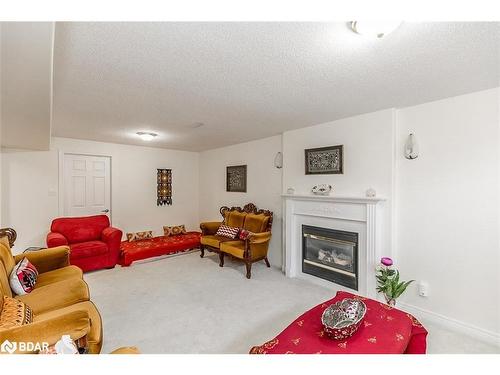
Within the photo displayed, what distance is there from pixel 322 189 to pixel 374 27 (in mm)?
2214

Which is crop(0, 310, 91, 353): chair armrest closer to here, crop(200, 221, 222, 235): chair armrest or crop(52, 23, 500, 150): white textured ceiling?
crop(52, 23, 500, 150): white textured ceiling

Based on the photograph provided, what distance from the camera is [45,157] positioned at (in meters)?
4.21

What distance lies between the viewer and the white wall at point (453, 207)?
2.15 metres

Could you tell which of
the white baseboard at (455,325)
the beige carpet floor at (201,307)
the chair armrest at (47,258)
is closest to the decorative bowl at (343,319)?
the beige carpet floor at (201,307)

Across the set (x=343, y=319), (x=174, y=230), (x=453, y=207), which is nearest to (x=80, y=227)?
(x=174, y=230)

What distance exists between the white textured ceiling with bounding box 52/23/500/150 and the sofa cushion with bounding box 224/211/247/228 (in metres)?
1.98

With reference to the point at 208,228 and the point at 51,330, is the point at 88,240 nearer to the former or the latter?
the point at 208,228

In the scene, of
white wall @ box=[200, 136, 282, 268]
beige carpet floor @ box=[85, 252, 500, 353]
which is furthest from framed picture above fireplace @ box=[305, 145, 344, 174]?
beige carpet floor @ box=[85, 252, 500, 353]

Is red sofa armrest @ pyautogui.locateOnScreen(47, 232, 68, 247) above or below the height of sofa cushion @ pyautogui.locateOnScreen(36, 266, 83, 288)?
above

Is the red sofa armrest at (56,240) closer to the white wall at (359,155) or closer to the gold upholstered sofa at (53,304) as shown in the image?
the gold upholstered sofa at (53,304)

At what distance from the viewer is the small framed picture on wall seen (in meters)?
4.78
